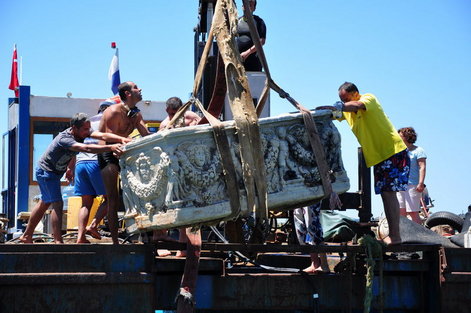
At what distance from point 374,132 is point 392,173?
1.27ft

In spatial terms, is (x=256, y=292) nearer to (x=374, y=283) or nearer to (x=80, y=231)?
(x=374, y=283)

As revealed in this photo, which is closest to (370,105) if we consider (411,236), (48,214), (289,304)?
(411,236)

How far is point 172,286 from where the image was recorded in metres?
4.86

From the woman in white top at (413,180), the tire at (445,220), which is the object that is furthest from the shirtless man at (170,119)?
the tire at (445,220)

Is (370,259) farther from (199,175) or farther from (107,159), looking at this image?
(107,159)

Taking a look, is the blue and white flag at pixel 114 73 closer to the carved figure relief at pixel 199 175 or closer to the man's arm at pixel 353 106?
the man's arm at pixel 353 106

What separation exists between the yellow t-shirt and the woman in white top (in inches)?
122

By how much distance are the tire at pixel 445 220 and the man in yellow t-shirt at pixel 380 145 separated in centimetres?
465

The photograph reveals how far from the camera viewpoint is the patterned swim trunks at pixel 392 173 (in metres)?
5.88

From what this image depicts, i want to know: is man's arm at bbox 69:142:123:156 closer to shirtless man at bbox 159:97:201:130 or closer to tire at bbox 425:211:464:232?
shirtless man at bbox 159:97:201:130

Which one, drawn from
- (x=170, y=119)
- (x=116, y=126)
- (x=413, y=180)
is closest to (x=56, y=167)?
(x=116, y=126)

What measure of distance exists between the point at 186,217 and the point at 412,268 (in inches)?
71.6

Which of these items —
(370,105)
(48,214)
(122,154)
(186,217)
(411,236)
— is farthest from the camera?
(48,214)

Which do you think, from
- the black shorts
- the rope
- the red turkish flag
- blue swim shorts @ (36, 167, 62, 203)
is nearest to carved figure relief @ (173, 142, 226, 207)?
the rope
